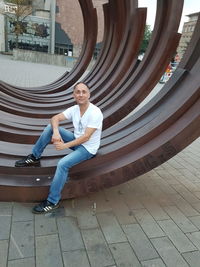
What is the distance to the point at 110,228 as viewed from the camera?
8.41 feet

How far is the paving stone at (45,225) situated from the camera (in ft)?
7.92

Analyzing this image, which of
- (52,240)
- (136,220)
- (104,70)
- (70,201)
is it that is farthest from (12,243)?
(104,70)

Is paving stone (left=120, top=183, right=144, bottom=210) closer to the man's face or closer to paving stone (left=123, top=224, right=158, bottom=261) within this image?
paving stone (left=123, top=224, right=158, bottom=261)

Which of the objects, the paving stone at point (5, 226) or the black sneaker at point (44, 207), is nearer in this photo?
the paving stone at point (5, 226)

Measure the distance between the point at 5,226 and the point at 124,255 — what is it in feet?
3.63

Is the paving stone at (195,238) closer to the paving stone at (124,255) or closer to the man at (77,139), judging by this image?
the paving stone at (124,255)

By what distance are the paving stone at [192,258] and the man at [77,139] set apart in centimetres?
127

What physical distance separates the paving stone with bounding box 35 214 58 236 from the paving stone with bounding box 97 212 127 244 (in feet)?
1.51

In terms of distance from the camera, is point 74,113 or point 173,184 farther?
point 173,184

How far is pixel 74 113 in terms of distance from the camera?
2.78m

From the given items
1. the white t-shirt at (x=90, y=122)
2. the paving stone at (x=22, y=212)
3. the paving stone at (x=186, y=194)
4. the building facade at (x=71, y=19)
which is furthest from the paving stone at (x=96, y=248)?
the building facade at (x=71, y=19)

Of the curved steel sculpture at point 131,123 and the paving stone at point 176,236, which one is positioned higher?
the curved steel sculpture at point 131,123

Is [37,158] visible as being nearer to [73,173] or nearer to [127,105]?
[73,173]

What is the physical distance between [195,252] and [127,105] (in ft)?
7.20
